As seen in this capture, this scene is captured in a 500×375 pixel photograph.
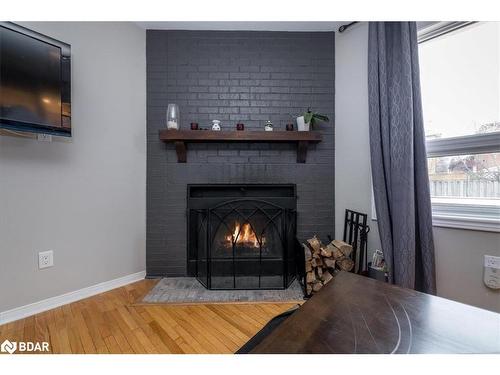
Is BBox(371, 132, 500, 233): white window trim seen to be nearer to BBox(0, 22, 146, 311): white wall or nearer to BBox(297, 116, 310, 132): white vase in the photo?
BBox(297, 116, 310, 132): white vase

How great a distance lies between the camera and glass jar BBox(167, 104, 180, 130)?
5.75 ft

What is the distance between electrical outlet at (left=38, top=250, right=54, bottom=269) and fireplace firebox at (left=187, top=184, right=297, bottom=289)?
3.09 feet

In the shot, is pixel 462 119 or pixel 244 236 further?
pixel 244 236

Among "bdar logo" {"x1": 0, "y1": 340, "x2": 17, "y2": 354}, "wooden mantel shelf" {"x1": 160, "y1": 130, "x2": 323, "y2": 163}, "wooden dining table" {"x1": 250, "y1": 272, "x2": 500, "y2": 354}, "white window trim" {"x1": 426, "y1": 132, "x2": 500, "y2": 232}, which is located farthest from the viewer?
"wooden mantel shelf" {"x1": 160, "y1": 130, "x2": 323, "y2": 163}

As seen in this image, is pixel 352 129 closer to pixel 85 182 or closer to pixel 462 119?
pixel 462 119

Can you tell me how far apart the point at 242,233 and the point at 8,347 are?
1.50 m

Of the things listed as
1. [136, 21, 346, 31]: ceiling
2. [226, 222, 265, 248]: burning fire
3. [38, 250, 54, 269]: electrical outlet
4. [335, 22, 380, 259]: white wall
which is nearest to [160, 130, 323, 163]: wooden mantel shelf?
[335, 22, 380, 259]: white wall

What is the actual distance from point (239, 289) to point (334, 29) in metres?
2.42

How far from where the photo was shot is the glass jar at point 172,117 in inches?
69.0

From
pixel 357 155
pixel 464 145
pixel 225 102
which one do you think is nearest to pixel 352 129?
pixel 357 155

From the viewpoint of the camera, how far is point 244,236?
6.18 feet

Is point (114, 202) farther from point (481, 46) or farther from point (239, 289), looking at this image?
point (481, 46)

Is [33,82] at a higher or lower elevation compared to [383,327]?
higher
